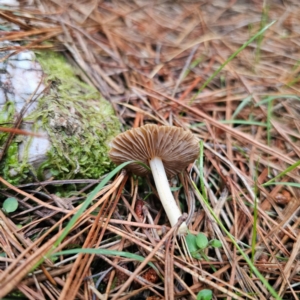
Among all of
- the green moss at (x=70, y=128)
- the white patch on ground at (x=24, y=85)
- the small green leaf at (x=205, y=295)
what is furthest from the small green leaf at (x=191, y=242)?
the white patch on ground at (x=24, y=85)

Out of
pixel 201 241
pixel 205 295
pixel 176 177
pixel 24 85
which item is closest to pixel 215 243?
pixel 201 241

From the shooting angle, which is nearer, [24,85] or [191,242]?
[191,242]

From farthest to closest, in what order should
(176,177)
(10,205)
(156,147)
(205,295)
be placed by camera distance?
(176,177)
(156,147)
(10,205)
(205,295)

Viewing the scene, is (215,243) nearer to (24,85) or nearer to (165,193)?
(165,193)

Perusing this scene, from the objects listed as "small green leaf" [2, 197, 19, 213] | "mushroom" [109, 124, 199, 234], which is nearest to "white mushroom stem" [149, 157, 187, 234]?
"mushroom" [109, 124, 199, 234]

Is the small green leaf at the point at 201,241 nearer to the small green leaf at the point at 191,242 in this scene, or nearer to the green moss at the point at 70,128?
the small green leaf at the point at 191,242

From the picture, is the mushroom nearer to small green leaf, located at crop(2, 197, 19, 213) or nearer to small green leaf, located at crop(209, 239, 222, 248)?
small green leaf, located at crop(209, 239, 222, 248)
